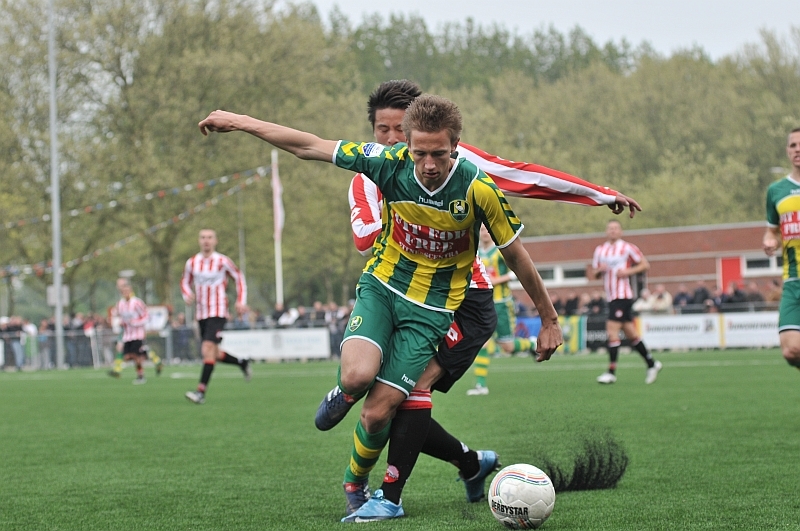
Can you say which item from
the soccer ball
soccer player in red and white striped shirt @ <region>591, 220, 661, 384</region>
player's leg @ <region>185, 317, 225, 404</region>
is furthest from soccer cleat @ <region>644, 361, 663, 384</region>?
the soccer ball

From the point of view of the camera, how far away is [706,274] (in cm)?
4431

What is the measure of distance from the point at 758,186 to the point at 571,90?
1576 cm

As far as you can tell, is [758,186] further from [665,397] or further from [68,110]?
[665,397]

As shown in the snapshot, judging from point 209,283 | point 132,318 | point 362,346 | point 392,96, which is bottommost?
point 132,318

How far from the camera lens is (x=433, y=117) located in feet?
15.7

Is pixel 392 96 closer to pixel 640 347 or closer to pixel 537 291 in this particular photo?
pixel 537 291

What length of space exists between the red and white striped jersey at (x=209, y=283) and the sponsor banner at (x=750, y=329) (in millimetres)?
14883

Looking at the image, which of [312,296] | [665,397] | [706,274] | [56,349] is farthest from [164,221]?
[665,397]

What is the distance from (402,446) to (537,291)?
103 cm

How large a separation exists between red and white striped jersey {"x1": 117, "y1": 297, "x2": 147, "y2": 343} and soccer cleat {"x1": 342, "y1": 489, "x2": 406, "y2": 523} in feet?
54.7

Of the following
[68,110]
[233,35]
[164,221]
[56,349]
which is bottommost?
[56,349]

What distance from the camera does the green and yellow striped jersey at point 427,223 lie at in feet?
16.5

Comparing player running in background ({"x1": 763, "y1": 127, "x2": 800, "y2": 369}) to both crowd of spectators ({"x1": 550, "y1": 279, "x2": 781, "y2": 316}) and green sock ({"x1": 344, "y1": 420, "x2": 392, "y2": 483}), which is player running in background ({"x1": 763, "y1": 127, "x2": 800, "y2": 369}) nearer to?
green sock ({"x1": 344, "y1": 420, "x2": 392, "y2": 483})

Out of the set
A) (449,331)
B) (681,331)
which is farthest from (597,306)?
(449,331)
